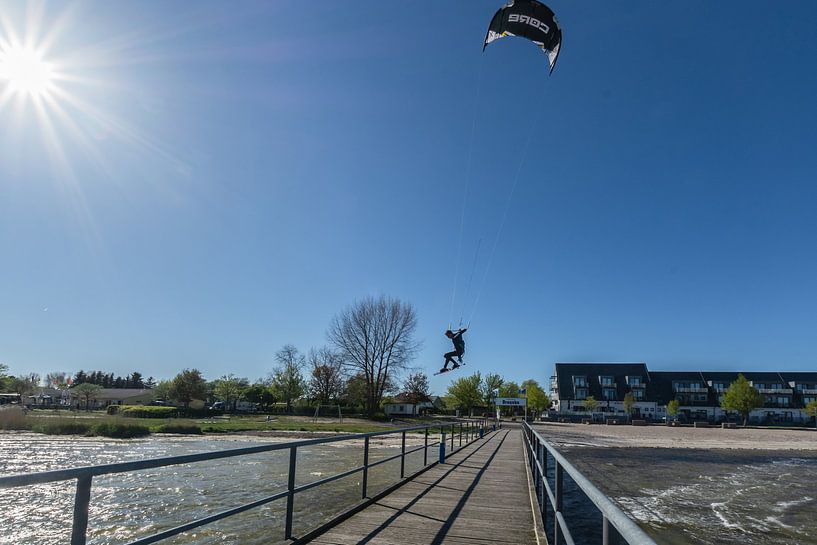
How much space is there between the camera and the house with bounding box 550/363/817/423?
8694 cm

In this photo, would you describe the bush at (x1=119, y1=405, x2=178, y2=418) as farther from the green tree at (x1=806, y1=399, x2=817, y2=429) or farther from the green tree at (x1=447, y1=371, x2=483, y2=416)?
the green tree at (x1=806, y1=399, x2=817, y2=429)

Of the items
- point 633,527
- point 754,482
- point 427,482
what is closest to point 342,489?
point 427,482

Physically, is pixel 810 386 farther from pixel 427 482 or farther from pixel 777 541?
pixel 427 482

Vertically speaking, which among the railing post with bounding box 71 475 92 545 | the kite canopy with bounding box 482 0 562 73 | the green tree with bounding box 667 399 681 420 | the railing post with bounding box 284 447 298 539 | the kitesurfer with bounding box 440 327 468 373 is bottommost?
the green tree with bounding box 667 399 681 420

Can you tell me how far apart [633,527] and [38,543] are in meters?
10.3

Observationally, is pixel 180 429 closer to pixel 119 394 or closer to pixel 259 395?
pixel 259 395

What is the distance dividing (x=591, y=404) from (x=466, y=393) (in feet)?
68.6

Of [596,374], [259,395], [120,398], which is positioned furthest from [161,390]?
[596,374]

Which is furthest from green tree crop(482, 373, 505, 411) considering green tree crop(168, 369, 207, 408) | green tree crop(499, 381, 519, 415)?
green tree crop(168, 369, 207, 408)

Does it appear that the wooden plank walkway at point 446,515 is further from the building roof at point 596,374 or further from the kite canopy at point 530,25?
the building roof at point 596,374

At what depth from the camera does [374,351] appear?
58.8 meters

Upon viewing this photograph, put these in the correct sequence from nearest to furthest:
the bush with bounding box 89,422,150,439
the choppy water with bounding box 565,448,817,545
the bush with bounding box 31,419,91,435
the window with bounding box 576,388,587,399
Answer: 1. the choppy water with bounding box 565,448,817,545
2. the bush with bounding box 89,422,150,439
3. the bush with bounding box 31,419,91,435
4. the window with bounding box 576,388,587,399

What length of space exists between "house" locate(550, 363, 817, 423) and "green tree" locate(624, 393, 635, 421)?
2143mm

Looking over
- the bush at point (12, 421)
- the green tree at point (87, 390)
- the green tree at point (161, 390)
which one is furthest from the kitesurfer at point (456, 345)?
the green tree at point (161, 390)
